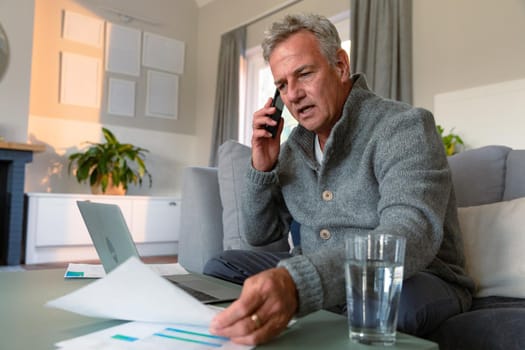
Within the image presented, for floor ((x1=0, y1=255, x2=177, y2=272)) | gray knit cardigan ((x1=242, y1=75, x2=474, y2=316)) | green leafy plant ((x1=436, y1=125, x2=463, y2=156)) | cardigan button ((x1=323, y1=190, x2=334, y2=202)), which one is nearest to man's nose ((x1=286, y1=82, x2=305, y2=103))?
gray knit cardigan ((x1=242, y1=75, x2=474, y2=316))

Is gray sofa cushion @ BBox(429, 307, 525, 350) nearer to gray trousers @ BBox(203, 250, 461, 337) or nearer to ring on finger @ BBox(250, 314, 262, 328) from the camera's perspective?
gray trousers @ BBox(203, 250, 461, 337)

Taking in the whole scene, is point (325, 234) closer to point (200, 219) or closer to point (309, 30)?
point (309, 30)

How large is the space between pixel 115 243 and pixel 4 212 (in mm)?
3457

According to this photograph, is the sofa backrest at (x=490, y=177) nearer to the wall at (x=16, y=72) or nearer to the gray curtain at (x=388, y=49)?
the gray curtain at (x=388, y=49)

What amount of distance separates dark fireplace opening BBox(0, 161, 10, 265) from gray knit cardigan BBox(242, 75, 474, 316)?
314 cm

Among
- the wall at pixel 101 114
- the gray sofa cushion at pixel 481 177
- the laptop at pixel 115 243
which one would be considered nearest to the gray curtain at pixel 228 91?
the wall at pixel 101 114

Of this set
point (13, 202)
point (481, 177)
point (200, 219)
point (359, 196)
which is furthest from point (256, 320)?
point (13, 202)

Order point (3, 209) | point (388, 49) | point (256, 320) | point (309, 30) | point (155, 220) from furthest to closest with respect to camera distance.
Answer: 1. point (155, 220)
2. point (3, 209)
3. point (388, 49)
4. point (309, 30)
5. point (256, 320)

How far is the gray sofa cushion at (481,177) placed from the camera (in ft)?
4.63

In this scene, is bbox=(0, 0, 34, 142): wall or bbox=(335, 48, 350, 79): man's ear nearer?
bbox=(335, 48, 350, 79): man's ear

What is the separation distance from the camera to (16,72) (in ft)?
12.9

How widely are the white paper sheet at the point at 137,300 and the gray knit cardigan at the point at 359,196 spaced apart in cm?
13

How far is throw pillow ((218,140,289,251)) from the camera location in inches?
66.8

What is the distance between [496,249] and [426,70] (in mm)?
2150
